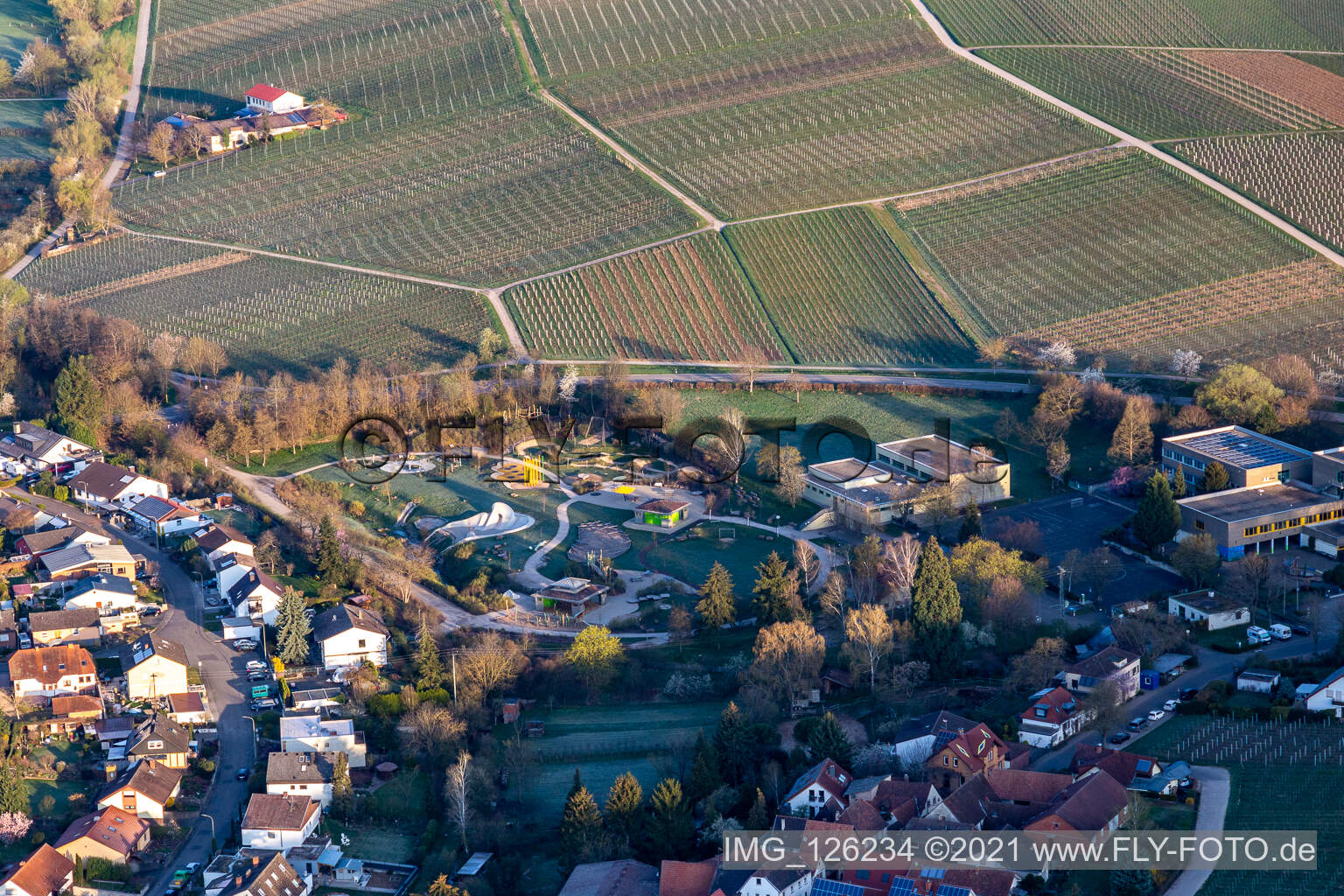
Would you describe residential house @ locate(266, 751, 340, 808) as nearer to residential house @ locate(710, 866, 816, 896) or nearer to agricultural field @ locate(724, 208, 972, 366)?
residential house @ locate(710, 866, 816, 896)

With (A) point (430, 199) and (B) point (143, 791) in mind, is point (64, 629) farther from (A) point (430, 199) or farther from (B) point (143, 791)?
(A) point (430, 199)

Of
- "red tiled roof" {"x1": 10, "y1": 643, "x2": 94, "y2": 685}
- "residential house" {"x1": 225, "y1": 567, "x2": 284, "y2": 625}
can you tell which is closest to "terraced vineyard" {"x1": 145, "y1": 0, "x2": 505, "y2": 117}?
"residential house" {"x1": 225, "y1": 567, "x2": 284, "y2": 625}

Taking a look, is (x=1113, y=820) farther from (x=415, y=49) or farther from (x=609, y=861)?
(x=415, y=49)

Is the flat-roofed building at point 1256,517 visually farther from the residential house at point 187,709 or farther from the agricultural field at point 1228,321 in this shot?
the residential house at point 187,709

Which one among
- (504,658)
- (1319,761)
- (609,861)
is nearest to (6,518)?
(504,658)

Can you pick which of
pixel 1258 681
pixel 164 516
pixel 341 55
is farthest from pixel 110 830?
pixel 341 55

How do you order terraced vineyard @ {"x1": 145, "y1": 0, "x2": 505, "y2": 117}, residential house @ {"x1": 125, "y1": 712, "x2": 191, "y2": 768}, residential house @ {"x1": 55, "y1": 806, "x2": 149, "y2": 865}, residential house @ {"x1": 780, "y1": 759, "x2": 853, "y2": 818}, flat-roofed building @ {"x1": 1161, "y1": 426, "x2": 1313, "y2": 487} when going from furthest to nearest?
terraced vineyard @ {"x1": 145, "y1": 0, "x2": 505, "y2": 117}, flat-roofed building @ {"x1": 1161, "y1": 426, "x2": 1313, "y2": 487}, residential house @ {"x1": 125, "y1": 712, "x2": 191, "y2": 768}, residential house @ {"x1": 780, "y1": 759, "x2": 853, "y2": 818}, residential house @ {"x1": 55, "y1": 806, "x2": 149, "y2": 865}
